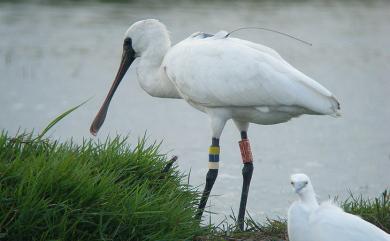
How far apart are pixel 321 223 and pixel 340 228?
0.34 feet

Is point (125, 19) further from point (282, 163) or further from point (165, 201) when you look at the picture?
point (165, 201)

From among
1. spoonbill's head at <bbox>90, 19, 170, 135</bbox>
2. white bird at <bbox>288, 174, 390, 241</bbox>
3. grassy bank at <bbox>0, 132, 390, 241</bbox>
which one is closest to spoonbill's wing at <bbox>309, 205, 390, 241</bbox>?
white bird at <bbox>288, 174, 390, 241</bbox>

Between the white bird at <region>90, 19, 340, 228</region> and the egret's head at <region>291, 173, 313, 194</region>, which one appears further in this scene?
the white bird at <region>90, 19, 340, 228</region>

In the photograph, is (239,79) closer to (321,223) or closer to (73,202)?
(73,202)

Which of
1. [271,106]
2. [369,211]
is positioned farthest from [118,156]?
[369,211]

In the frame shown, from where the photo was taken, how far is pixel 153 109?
1190 centimetres

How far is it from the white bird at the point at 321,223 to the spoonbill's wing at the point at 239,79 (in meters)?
1.74

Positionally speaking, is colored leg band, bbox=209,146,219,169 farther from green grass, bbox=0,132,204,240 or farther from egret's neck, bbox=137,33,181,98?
green grass, bbox=0,132,204,240

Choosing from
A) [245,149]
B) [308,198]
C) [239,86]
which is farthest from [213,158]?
[308,198]

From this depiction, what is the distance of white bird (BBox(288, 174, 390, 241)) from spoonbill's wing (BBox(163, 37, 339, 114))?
174 centimetres

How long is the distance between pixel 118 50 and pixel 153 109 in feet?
14.7

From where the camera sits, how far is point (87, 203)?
16.2ft

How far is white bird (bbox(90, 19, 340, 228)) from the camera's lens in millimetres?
6352

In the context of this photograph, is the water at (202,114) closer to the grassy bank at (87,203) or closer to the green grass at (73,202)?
the grassy bank at (87,203)
